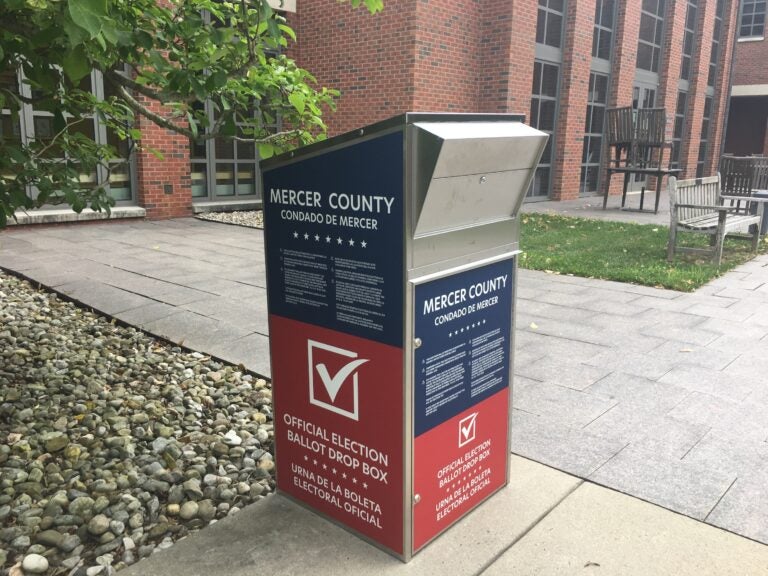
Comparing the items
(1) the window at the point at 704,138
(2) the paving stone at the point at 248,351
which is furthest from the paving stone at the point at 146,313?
(1) the window at the point at 704,138

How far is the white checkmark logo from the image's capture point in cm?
238

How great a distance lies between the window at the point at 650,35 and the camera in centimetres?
1812

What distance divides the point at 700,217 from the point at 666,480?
6405 mm

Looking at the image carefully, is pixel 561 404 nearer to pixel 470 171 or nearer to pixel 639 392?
pixel 639 392

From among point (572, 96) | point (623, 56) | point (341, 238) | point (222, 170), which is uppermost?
point (623, 56)

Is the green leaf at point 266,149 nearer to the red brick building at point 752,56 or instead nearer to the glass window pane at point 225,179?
the glass window pane at point 225,179

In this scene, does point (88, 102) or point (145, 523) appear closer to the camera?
point (145, 523)

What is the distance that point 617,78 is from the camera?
1677cm

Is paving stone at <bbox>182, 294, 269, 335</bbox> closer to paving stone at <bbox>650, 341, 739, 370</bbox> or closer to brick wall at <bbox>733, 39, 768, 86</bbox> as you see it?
paving stone at <bbox>650, 341, 739, 370</bbox>

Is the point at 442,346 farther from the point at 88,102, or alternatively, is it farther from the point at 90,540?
the point at 88,102

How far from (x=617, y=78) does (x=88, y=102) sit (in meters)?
15.6

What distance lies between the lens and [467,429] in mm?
2568

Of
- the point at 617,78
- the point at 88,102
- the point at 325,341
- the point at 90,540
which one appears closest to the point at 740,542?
the point at 325,341

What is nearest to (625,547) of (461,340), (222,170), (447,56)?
(461,340)
